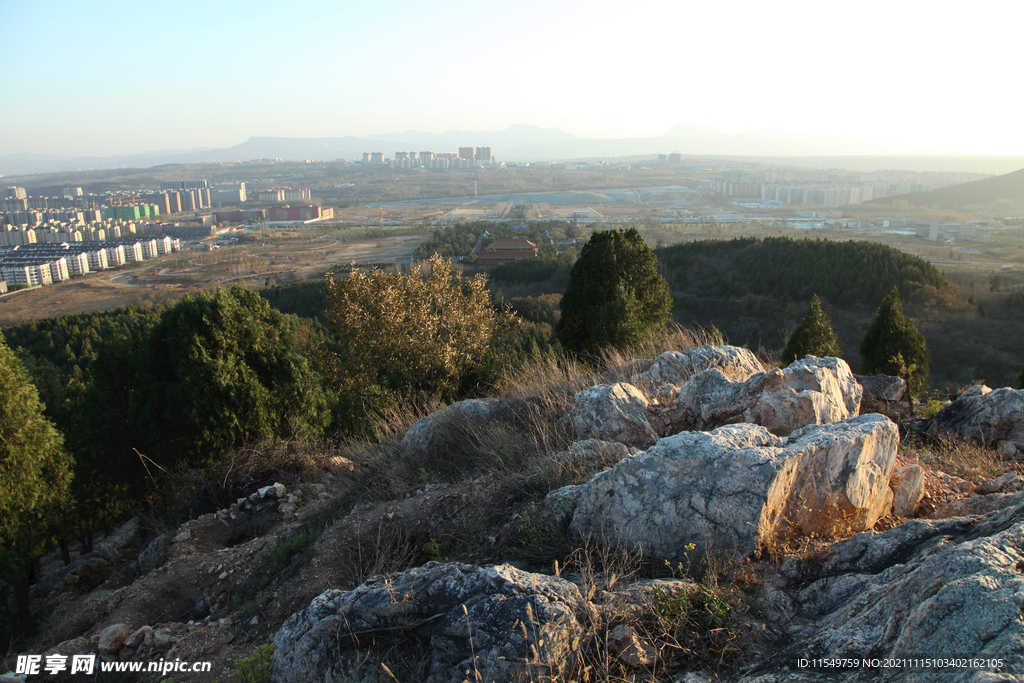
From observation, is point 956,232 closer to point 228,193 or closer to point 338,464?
point 338,464

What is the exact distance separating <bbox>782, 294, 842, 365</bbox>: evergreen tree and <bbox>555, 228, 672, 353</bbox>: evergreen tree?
317cm

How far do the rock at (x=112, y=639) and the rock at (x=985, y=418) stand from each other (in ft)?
25.1

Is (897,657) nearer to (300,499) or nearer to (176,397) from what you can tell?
(300,499)

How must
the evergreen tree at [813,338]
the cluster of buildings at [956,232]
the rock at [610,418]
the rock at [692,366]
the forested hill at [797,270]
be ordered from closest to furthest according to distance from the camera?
the rock at [610,418] < the rock at [692,366] < the evergreen tree at [813,338] < the forested hill at [797,270] < the cluster of buildings at [956,232]

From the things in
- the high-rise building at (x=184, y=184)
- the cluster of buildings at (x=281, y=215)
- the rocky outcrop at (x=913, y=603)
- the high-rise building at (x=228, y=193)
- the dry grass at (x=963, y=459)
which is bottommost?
the dry grass at (x=963, y=459)

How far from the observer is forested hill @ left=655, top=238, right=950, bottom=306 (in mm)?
26500

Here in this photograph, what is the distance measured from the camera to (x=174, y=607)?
15.8 feet

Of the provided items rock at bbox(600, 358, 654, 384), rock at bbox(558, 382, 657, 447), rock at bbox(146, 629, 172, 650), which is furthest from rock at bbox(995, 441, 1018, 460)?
rock at bbox(146, 629, 172, 650)

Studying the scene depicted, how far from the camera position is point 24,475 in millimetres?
8742

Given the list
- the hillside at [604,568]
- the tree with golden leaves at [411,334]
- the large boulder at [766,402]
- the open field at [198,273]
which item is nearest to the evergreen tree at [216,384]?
the tree with golden leaves at [411,334]

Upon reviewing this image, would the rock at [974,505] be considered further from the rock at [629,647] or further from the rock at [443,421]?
the rock at [443,421]

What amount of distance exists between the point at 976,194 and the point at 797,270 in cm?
4475

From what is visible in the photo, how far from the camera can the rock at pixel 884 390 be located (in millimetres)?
6973

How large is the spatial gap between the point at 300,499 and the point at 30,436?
19.4 feet
